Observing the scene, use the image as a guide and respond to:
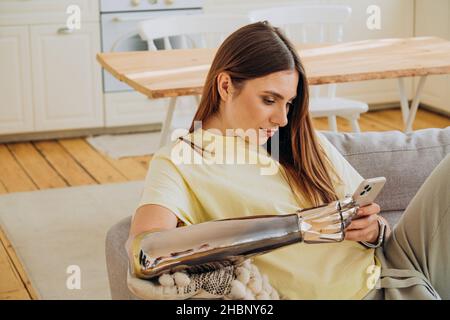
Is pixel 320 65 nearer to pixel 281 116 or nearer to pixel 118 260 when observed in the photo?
pixel 281 116

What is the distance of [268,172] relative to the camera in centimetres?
187

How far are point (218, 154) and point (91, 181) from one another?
2442 mm

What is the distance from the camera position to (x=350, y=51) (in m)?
3.47

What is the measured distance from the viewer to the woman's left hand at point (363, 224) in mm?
1752

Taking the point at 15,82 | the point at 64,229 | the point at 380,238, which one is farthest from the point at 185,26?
the point at 380,238

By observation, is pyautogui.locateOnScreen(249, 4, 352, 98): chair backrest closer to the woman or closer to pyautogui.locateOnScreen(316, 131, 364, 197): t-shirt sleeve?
pyautogui.locateOnScreen(316, 131, 364, 197): t-shirt sleeve

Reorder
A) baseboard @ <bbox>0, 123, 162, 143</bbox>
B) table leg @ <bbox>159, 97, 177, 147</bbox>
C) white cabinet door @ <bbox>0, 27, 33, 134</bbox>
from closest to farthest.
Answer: table leg @ <bbox>159, 97, 177, 147</bbox> → white cabinet door @ <bbox>0, 27, 33, 134</bbox> → baseboard @ <bbox>0, 123, 162, 143</bbox>

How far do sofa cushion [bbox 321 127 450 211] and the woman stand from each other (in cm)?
37

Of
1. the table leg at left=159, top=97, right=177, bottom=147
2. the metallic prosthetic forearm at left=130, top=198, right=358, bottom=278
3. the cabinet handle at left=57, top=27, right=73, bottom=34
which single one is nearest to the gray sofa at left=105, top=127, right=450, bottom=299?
the metallic prosthetic forearm at left=130, top=198, right=358, bottom=278

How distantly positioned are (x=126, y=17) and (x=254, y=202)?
10.5 ft

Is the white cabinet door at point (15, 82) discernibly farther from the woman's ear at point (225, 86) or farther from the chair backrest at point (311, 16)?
the woman's ear at point (225, 86)

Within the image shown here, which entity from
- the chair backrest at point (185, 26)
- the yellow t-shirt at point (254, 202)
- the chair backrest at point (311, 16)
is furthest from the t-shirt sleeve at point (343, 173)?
the chair backrest at point (311, 16)

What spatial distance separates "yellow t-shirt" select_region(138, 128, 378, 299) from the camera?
1.74 m
